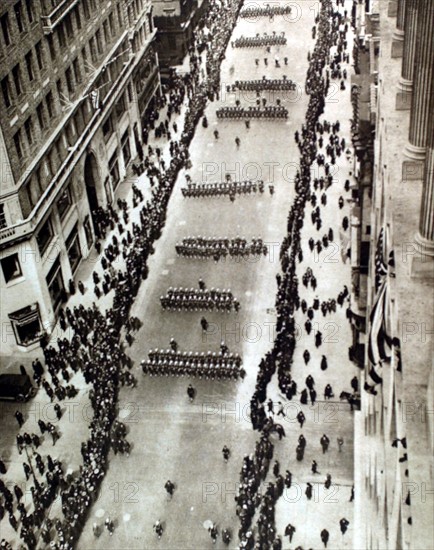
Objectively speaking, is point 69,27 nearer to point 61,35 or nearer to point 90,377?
point 61,35

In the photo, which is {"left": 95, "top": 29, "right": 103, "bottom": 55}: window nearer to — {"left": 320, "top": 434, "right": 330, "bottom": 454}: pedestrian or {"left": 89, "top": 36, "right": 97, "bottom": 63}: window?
{"left": 89, "top": 36, "right": 97, "bottom": 63}: window

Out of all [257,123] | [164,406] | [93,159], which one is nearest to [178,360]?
[164,406]

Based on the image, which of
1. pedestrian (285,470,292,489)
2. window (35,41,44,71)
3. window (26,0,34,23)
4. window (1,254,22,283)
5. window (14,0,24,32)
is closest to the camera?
pedestrian (285,470,292,489)

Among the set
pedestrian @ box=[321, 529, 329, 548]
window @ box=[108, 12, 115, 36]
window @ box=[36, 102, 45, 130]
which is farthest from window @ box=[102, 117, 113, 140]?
pedestrian @ box=[321, 529, 329, 548]

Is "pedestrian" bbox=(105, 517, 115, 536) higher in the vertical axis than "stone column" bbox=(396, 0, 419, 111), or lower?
lower

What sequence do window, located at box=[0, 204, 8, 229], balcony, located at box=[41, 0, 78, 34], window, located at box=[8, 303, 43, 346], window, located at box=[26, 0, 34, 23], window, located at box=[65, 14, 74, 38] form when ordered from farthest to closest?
window, located at box=[65, 14, 74, 38], balcony, located at box=[41, 0, 78, 34], window, located at box=[8, 303, 43, 346], window, located at box=[26, 0, 34, 23], window, located at box=[0, 204, 8, 229]

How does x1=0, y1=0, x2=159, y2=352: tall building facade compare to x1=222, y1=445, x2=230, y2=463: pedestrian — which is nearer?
x1=222, y1=445, x2=230, y2=463: pedestrian

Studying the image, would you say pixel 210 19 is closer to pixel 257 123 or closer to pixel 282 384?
pixel 257 123
